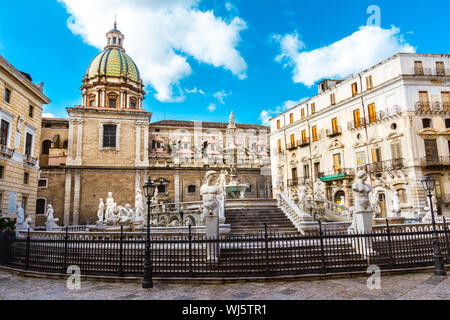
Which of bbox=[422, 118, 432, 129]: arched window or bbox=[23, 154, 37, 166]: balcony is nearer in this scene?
bbox=[23, 154, 37, 166]: balcony

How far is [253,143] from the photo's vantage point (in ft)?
165

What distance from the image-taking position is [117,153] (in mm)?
36688

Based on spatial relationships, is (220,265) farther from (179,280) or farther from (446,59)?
(446,59)

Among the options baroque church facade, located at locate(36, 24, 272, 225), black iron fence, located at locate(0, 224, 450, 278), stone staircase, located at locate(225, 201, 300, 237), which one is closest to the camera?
black iron fence, located at locate(0, 224, 450, 278)

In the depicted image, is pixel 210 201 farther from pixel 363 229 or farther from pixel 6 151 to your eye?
pixel 6 151

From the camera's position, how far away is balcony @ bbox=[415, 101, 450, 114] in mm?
24828

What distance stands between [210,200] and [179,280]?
7.97 ft

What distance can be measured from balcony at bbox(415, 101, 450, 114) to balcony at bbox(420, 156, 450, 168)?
12.3 feet

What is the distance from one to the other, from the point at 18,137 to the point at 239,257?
66.2ft

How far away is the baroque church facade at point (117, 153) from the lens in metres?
34.0

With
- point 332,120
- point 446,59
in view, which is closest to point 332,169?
point 332,120

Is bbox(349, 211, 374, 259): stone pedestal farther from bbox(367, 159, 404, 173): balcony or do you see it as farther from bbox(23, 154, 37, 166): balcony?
bbox(23, 154, 37, 166): balcony

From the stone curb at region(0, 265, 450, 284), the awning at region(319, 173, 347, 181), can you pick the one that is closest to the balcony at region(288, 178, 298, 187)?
the awning at region(319, 173, 347, 181)

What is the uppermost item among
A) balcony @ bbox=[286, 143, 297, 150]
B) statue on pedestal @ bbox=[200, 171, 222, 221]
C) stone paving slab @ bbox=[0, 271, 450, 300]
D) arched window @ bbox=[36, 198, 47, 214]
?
balcony @ bbox=[286, 143, 297, 150]
